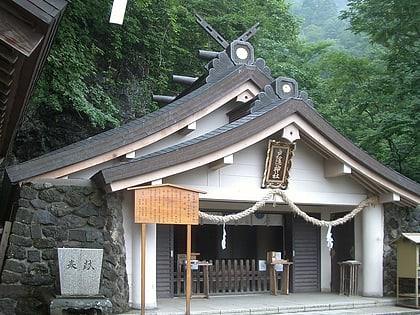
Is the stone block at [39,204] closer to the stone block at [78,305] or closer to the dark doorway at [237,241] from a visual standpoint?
the stone block at [78,305]

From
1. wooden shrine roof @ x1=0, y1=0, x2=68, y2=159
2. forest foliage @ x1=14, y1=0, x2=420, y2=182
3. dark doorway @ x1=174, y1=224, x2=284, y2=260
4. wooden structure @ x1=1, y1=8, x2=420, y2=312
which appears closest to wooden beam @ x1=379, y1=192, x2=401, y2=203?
wooden structure @ x1=1, y1=8, x2=420, y2=312

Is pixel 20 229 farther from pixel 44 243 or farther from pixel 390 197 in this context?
pixel 390 197

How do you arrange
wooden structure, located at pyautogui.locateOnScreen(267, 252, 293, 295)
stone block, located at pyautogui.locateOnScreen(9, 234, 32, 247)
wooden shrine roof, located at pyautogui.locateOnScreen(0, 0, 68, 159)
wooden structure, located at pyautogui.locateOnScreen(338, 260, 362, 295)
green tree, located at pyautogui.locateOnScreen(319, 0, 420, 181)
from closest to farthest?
wooden shrine roof, located at pyautogui.locateOnScreen(0, 0, 68, 159) < stone block, located at pyautogui.locateOnScreen(9, 234, 32, 247) < wooden structure, located at pyautogui.locateOnScreen(338, 260, 362, 295) < wooden structure, located at pyautogui.locateOnScreen(267, 252, 293, 295) < green tree, located at pyautogui.locateOnScreen(319, 0, 420, 181)

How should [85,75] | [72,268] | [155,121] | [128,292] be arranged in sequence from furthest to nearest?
[85,75] → [155,121] → [128,292] → [72,268]

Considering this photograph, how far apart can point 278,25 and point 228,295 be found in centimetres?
1867

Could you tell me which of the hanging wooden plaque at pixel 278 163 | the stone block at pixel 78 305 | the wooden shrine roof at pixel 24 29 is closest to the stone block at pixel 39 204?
the stone block at pixel 78 305

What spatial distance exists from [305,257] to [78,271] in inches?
287

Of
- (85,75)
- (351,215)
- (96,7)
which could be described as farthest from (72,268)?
(96,7)

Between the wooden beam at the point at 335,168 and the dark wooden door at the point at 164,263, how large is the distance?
3948mm

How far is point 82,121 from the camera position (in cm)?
1792

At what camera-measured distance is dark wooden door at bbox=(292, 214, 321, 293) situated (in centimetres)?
1375

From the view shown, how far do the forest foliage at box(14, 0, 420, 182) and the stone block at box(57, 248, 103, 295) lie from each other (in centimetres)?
749

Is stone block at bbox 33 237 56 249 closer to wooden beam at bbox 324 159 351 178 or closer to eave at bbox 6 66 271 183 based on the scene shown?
eave at bbox 6 66 271 183

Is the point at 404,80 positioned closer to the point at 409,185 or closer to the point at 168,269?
the point at 409,185
